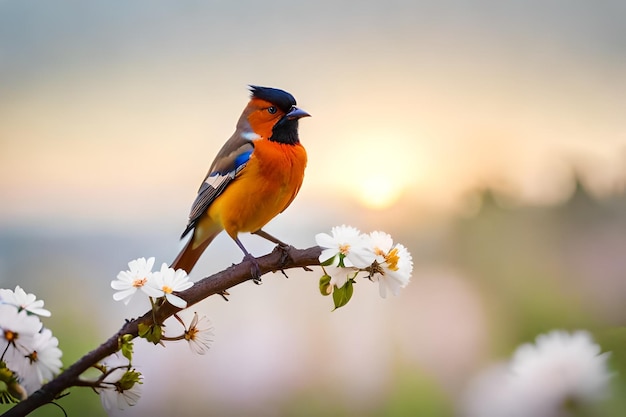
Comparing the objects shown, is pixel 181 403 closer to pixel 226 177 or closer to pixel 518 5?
pixel 226 177

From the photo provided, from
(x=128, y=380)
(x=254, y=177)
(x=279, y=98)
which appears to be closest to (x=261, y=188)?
(x=254, y=177)

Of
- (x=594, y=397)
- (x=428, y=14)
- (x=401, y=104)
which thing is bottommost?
(x=594, y=397)

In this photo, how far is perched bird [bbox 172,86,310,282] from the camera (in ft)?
3.44

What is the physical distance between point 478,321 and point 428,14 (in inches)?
26.7

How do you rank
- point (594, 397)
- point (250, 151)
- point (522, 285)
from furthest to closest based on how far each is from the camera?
point (522, 285) < point (594, 397) < point (250, 151)

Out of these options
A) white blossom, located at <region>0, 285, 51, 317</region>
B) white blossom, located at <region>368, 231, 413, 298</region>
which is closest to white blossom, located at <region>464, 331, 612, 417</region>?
white blossom, located at <region>368, 231, 413, 298</region>

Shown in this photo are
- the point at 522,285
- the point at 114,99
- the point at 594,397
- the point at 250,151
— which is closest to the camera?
the point at 250,151

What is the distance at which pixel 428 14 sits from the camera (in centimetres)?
148

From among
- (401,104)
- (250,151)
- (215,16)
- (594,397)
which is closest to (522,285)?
(594,397)

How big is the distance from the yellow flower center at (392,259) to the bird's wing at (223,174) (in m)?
0.36

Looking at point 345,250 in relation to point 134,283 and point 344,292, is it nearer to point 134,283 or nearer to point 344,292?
point 344,292

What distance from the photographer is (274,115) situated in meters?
1.08

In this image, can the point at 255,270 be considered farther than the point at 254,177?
No

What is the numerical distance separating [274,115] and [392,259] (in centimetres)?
38
